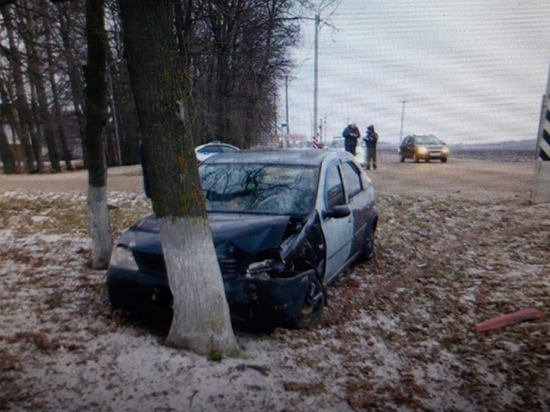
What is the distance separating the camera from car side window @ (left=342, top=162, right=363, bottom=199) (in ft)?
17.9

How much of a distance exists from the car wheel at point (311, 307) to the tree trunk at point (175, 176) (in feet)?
2.25

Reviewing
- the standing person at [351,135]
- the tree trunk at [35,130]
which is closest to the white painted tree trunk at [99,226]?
the standing person at [351,135]

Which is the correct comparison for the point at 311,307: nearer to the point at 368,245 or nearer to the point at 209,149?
the point at 368,245

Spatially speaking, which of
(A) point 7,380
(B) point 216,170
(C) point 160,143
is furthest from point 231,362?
(B) point 216,170

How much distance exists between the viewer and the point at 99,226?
5527mm

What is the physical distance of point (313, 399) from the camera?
2.82m

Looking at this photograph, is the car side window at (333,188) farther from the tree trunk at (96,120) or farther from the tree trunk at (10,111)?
the tree trunk at (10,111)

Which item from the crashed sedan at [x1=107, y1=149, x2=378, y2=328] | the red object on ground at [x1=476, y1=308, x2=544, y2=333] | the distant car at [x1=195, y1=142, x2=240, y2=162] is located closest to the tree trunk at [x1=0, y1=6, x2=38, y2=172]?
the distant car at [x1=195, y1=142, x2=240, y2=162]

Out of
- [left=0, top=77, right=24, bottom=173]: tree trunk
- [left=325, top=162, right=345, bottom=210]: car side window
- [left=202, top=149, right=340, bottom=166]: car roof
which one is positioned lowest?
[left=325, top=162, right=345, bottom=210]: car side window

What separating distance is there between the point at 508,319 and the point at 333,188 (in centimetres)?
219

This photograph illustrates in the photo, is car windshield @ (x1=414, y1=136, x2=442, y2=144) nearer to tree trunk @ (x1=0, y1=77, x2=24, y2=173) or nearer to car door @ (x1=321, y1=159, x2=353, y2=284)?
car door @ (x1=321, y1=159, x2=353, y2=284)

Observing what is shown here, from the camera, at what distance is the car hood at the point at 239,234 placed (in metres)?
3.56

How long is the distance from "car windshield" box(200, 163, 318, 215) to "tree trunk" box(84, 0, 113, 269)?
1501mm

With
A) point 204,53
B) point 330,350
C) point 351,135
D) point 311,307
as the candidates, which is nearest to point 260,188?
point 311,307
